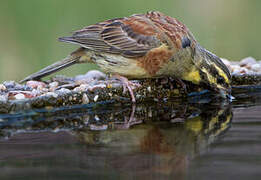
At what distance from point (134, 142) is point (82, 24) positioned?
14.2ft

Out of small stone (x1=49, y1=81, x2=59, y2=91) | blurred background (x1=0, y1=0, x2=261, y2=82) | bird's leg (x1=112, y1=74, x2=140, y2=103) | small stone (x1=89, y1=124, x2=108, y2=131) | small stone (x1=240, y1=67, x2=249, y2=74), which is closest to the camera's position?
small stone (x1=89, y1=124, x2=108, y2=131)

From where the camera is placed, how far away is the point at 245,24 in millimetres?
8180

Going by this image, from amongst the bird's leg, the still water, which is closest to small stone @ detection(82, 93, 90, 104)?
the still water

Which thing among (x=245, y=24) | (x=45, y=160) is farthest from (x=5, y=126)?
(x=245, y=24)

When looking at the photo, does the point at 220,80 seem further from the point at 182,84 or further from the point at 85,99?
the point at 85,99

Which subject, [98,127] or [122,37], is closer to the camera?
[98,127]

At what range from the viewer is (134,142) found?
2.88 m

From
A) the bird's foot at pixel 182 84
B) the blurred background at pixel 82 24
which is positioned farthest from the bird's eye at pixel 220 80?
the blurred background at pixel 82 24

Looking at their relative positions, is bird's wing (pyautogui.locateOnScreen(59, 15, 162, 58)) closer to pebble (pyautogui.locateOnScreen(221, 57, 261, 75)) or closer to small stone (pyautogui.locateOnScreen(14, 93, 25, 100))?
pebble (pyautogui.locateOnScreen(221, 57, 261, 75))

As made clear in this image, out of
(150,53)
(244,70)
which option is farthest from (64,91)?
(244,70)

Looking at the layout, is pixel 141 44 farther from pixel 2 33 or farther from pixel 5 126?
pixel 2 33

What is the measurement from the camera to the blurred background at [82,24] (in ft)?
21.3

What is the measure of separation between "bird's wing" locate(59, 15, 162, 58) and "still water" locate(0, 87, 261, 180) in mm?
782

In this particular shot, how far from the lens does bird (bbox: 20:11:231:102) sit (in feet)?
14.9
